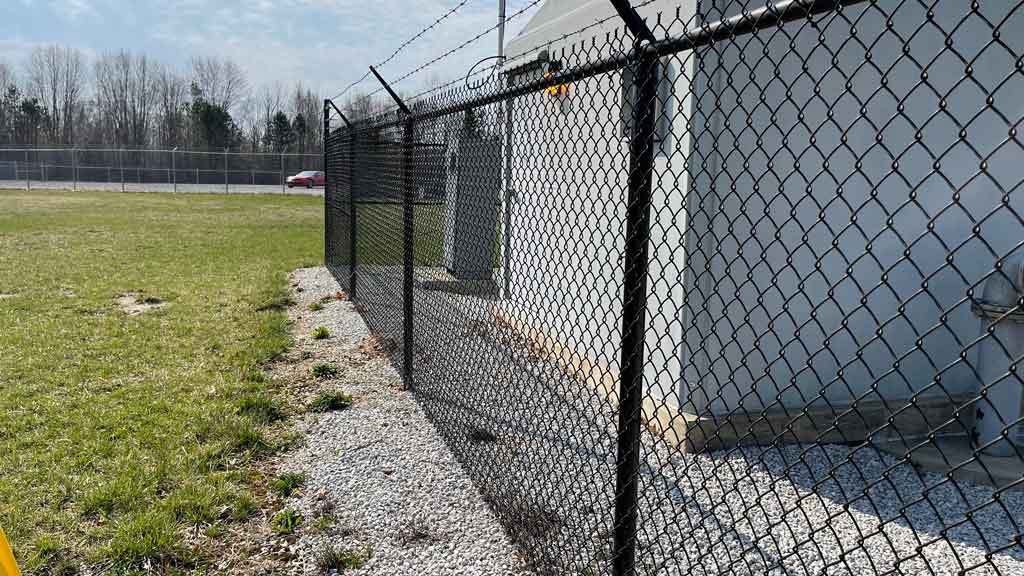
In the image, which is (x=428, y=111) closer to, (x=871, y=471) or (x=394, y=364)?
(x=394, y=364)

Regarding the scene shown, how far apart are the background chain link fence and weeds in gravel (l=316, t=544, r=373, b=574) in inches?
1526

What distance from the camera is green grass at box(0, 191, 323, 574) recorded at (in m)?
3.29

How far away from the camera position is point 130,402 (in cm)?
496

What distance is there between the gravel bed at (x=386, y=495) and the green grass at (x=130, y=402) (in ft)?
1.17

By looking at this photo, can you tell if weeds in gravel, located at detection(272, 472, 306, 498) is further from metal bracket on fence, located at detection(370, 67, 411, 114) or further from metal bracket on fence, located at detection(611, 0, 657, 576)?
metal bracket on fence, located at detection(370, 67, 411, 114)

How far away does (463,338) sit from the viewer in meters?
4.76

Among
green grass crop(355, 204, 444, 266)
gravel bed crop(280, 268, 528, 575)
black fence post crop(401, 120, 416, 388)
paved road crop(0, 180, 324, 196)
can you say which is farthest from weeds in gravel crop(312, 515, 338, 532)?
paved road crop(0, 180, 324, 196)

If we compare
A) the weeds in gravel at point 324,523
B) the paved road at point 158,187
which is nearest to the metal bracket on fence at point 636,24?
the weeds in gravel at point 324,523

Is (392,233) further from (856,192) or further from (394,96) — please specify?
(856,192)

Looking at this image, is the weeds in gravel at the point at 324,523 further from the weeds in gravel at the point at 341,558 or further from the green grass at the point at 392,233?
the green grass at the point at 392,233

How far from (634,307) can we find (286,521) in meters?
1.98

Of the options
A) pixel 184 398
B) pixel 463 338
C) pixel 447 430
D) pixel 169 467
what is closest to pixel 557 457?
pixel 447 430

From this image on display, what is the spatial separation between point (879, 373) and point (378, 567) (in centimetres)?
320

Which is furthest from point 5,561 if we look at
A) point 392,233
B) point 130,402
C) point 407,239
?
point 392,233
